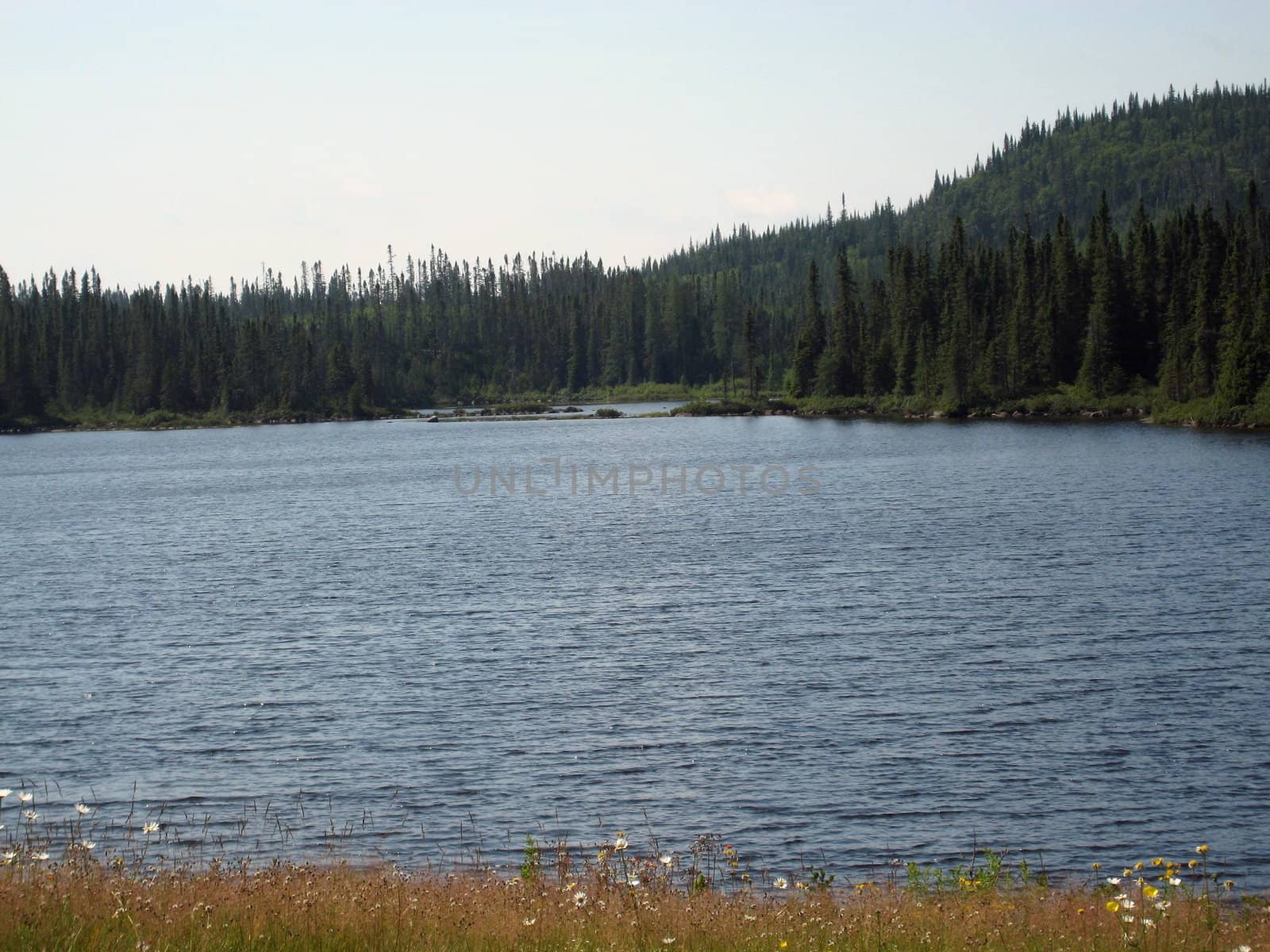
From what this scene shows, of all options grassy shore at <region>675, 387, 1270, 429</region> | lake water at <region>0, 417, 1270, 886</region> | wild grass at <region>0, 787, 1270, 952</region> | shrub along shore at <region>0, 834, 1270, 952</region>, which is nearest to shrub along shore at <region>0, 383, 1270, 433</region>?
grassy shore at <region>675, 387, 1270, 429</region>

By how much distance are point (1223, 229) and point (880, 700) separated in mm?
129833

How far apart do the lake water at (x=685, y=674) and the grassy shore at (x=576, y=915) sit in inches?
127

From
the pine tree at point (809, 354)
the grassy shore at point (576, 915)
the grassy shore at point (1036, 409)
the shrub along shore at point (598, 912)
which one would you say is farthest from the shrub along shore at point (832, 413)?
the grassy shore at point (576, 915)

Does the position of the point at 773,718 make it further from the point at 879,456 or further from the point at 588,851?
the point at 879,456

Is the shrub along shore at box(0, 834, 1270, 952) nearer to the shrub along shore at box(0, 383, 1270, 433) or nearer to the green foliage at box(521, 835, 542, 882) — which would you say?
the green foliage at box(521, 835, 542, 882)

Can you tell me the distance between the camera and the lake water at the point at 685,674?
65.8 ft

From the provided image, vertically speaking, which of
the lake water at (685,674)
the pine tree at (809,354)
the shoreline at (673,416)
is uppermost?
the pine tree at (809,354)

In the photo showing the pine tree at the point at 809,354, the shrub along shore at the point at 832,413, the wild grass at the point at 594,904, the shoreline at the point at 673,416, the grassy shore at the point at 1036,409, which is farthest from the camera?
the pine tree at the point at 809,354

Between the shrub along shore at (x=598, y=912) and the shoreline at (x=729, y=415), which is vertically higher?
the shoreline at (x=729, y=415)

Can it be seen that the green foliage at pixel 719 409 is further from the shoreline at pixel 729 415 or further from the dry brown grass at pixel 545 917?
the dry brown grass at pixel 545 917

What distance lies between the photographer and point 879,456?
93500 millimetres

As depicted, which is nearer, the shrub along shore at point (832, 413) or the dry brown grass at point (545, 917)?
the dry brown grass at point (545, 917)

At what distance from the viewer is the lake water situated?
20.1 metres

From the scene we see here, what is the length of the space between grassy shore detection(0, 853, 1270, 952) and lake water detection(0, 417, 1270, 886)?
3.23 metres
